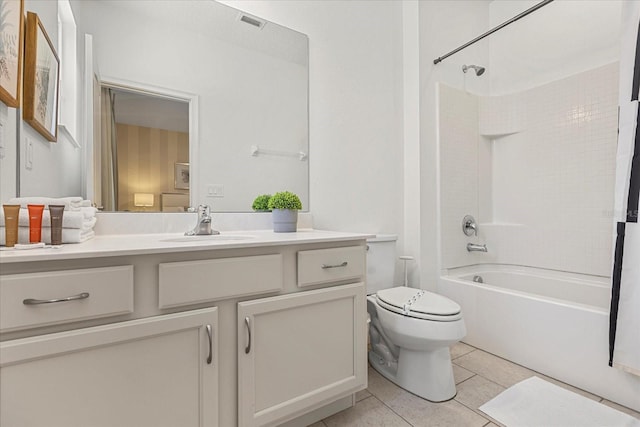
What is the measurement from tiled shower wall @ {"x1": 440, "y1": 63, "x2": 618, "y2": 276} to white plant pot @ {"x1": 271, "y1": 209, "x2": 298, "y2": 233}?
1.28m

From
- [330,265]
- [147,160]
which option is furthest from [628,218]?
[147,160]

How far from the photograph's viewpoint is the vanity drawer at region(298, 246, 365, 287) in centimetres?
120

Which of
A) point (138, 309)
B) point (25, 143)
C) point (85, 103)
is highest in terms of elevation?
point (85, 103)

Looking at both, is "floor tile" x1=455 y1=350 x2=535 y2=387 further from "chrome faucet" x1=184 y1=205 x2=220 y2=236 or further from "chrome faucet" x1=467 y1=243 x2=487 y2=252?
"chrome faucet" x1=184 y1=205 x2=220 y2=236

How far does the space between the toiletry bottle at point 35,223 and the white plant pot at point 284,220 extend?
34.9 inches

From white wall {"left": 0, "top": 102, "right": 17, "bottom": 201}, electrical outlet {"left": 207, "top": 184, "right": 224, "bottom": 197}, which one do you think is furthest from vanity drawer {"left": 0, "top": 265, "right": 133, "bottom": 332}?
electrical outlet {"left": 207, "top": 184, "right": 224, "bottom": 197}

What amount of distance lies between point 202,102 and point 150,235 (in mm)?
702

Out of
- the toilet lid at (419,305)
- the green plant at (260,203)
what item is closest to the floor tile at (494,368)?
the toilet lid at (419,305)

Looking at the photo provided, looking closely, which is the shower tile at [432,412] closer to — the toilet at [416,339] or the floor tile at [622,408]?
the toilet at [416,339]

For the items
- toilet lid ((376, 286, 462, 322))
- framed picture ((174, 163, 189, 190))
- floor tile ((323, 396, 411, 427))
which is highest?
framed picture ((174, 163, 189, 190))

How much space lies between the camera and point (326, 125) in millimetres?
1951

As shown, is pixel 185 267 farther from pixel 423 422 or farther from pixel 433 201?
pixel 433 201

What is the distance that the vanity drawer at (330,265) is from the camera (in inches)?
47.3

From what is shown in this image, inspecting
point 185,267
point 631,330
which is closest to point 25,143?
point 185,267
